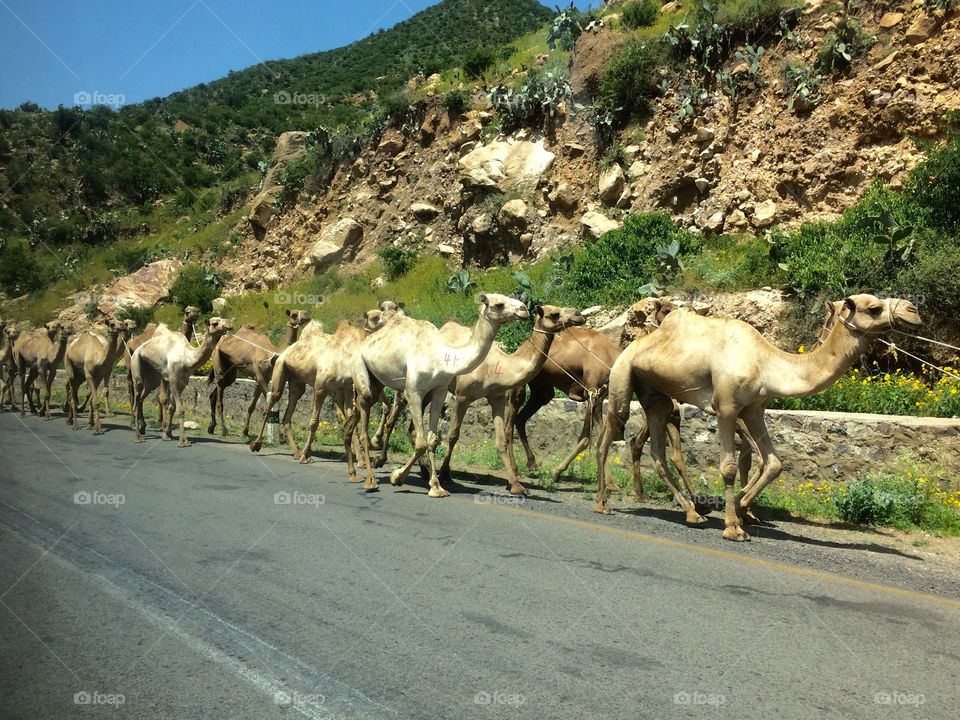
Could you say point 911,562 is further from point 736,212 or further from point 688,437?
point 736,212

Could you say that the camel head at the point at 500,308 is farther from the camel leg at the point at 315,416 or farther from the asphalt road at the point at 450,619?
the camel leg at the point at 315,416

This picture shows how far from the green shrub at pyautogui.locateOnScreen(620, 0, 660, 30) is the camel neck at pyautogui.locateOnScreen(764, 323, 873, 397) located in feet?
67.9

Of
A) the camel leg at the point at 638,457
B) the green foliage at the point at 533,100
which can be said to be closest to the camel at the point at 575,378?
the camel leg at the point at 638,457

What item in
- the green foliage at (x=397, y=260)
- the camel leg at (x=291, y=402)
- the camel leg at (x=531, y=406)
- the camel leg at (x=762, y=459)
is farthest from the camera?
the green foliage at (x=397, y=260)

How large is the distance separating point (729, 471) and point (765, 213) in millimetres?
12693

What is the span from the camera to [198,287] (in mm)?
39562

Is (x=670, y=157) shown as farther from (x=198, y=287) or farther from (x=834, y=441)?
(x=198, y=287)

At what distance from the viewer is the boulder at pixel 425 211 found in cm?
3260

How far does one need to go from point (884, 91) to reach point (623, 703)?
1873cm

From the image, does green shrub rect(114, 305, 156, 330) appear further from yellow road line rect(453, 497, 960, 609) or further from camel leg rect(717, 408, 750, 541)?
camel leg rect(717, 408, 750, 541)

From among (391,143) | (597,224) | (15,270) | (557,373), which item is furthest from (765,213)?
(391,143)

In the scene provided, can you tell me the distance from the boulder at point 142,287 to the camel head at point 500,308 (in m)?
33.7

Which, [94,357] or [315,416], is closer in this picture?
[315,416]

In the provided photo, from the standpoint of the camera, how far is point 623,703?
4.74 meters
